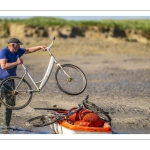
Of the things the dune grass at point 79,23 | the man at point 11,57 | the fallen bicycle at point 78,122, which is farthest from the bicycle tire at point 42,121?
the dune grass at point 79,23

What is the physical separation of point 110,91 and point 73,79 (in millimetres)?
5529

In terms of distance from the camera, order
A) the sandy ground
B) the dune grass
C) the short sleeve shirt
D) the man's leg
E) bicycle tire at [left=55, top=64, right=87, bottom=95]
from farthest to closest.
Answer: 1. the dune grass
2. the sandy ground
3. the man's leg
4. bicycle tire at [left=55, top=64, right=87, bottom=95]
5. the short sleeve shirt

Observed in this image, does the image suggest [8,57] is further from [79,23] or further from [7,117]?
[79,23]

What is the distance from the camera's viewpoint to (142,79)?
19.9m

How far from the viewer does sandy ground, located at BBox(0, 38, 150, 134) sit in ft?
43.3

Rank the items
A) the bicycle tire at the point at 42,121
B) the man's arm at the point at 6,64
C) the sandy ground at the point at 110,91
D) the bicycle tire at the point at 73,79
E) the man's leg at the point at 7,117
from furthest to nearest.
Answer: the sandy ground at the point at 110,91 < the man's leg at the point at 7,117 < the bicycle tire at the point at 73,79 < the bicycle tire at the point at 42,121 < the man's arm at the point at 6,64

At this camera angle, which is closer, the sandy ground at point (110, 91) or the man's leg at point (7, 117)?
the man's leg at point (7, 117)

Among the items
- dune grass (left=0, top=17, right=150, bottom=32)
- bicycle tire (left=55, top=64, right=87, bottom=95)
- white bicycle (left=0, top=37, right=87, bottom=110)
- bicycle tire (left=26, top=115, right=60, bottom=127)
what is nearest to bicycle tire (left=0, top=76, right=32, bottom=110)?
white bicycle (left=0, top=37, right=87, bottom=110)

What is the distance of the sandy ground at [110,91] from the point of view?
43.3 feet

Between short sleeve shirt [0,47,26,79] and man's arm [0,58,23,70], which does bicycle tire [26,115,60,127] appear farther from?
man's arm [0,58,23,70]

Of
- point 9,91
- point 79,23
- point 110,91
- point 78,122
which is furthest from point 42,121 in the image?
point 79,23

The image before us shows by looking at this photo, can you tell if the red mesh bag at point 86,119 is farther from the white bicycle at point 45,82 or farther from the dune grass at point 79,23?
the dune grass at point 79,23
